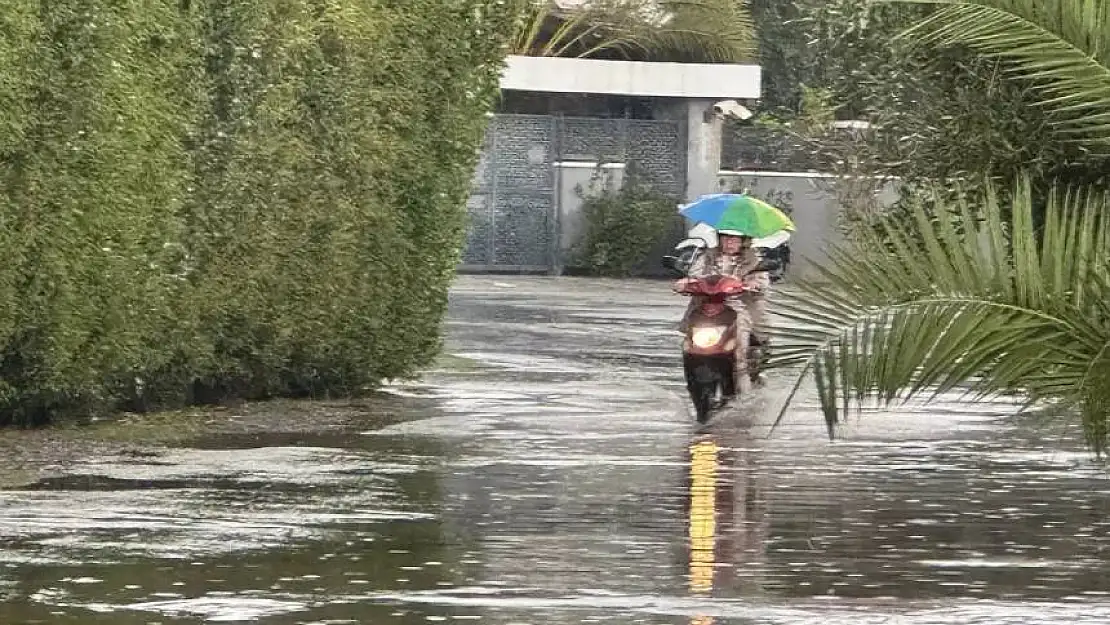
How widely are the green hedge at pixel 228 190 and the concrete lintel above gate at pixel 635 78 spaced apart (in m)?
20.4

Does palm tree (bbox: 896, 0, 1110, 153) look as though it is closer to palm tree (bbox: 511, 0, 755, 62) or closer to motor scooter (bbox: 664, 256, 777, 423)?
motor scooter (bbox: 664, 256, 777, 423)

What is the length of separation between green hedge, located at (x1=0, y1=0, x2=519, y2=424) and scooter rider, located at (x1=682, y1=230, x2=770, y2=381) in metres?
2.12

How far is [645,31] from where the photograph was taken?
4075 centimetres

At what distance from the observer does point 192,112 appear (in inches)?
610

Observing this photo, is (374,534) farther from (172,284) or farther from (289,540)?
(172,284)

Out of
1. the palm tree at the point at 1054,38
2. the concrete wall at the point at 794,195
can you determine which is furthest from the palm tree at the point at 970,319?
the concrete wall at the point at 794,195

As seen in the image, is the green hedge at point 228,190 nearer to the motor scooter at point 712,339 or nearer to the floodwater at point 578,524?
the floodwater at point 578,524

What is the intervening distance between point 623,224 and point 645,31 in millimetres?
3297

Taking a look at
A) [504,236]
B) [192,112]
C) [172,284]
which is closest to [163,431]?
[172,284]

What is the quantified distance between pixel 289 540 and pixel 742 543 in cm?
199

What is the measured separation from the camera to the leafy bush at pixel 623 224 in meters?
39.8

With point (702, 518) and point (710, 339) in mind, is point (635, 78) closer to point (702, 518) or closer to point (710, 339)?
point (710, 339)

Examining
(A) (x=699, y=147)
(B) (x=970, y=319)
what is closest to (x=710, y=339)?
(B) (x=970, y=319)

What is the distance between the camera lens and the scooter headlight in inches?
675
